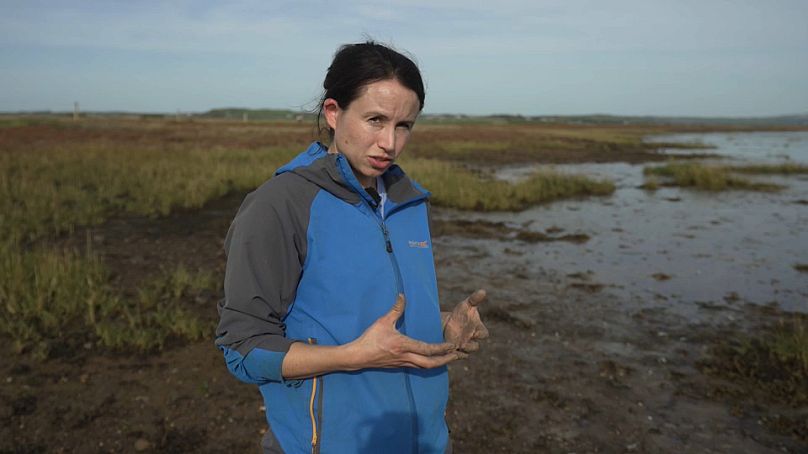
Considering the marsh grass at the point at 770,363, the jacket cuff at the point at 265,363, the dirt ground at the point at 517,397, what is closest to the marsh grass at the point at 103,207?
the dirt ground at the point at 517,397

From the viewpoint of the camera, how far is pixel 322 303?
1.52 meters

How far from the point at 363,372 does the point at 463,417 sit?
3.16 metres

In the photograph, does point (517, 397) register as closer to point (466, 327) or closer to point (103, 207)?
point (466, 327)

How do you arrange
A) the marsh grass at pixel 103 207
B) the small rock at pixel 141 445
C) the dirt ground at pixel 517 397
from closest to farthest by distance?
the small rock at pixel 141 445 → the dirt ground at pixel 517 397 → the marsh grass at pixel 103 207

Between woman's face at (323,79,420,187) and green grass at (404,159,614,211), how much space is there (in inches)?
506

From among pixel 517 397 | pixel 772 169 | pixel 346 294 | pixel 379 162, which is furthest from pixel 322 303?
pixel 772 169

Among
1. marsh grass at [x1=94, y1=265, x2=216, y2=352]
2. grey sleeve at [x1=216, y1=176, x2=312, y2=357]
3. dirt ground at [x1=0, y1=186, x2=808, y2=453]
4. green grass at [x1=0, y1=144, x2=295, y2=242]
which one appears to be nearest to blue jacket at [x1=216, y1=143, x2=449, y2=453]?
grey sleeve at [x1=216, y1=176, x2=312, y2=357]

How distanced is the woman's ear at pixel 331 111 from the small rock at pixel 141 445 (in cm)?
320

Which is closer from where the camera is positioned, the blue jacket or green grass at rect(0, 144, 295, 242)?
the blue jacket

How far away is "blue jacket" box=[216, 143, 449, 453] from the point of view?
1427 millimetres

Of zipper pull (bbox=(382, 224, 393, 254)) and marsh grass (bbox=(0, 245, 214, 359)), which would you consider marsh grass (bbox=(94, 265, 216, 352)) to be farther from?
zipper pull (bbox=(382, 224, 393, 254))

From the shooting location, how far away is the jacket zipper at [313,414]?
1504 millimetres

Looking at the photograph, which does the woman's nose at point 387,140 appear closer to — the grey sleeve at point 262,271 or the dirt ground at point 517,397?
the grey sleeve at point 262,271

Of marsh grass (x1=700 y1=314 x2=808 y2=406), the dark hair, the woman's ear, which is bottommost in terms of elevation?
marsh grass (x1=700 y1=314 x2=808 y2=406)
